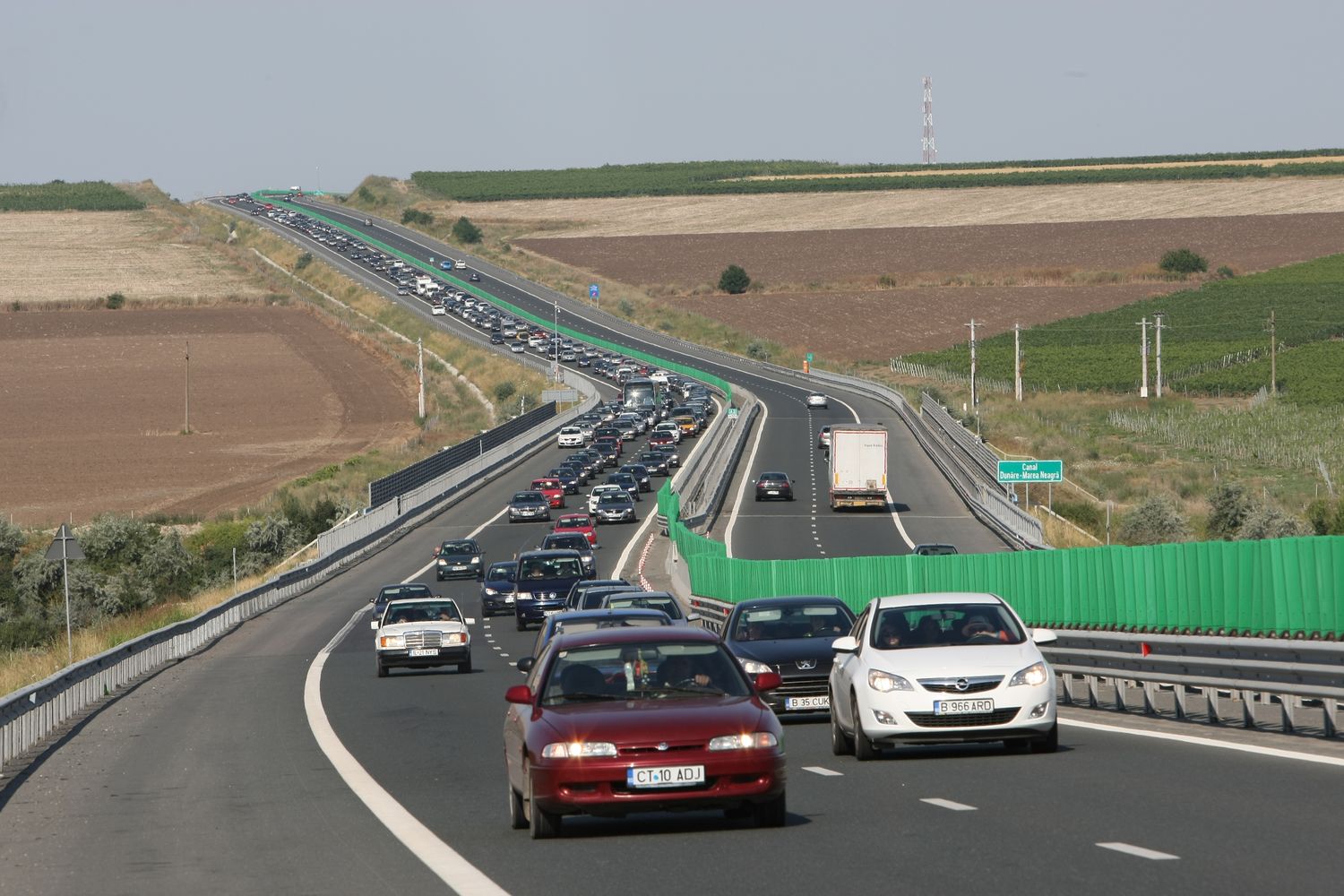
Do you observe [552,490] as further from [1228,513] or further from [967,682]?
[967,682]

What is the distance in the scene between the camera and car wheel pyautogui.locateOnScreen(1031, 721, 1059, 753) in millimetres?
16250

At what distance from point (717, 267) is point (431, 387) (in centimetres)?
5416

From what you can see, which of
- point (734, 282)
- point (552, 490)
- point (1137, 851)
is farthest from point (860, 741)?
point (734, 282)

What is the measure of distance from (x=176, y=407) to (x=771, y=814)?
9342 centimetres

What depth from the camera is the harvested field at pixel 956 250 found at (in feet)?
495

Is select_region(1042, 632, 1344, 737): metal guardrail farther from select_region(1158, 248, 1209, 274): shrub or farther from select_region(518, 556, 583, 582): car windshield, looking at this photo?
select_region(1158, 248, 1209, 274): shrub

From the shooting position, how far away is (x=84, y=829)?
13.9m

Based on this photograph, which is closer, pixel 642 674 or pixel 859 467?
pixel 642 674

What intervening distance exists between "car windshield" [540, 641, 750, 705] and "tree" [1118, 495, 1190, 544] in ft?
157

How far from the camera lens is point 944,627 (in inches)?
674

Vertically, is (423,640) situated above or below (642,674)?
below

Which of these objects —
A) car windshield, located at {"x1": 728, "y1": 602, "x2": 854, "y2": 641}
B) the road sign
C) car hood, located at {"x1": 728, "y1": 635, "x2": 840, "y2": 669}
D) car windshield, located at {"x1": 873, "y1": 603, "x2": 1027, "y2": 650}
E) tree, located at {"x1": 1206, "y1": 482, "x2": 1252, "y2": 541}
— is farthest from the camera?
tree, located at {"x1": 1206, "y1": 482, "x2": 1252, "y2": 541}

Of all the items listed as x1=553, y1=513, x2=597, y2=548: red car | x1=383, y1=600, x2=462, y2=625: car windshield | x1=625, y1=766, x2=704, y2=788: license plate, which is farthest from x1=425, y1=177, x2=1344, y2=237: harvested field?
x1=625, y1=766, x2=704, y2=788: license plate

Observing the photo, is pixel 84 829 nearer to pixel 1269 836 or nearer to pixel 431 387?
pixel 1269 836
